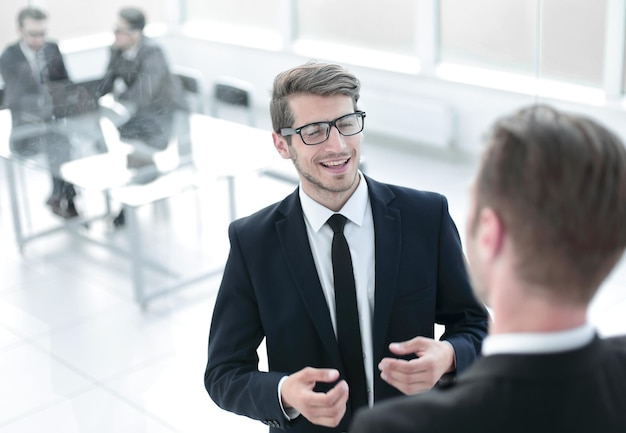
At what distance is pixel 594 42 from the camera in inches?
155

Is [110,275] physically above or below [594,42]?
below

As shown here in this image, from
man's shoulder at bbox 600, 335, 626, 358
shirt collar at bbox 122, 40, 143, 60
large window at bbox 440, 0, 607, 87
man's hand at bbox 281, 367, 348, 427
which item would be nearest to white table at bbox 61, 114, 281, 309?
shirt collar at bbox 122, 40, 143, 60

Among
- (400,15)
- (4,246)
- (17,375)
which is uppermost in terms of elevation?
(400,15)

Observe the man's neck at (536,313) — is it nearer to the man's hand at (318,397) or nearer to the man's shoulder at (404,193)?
the man's hand at (318,397)

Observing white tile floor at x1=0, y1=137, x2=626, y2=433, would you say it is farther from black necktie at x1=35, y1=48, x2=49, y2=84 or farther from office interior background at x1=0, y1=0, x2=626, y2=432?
black necktie at x1=35, y1=48, x2=49, y2=84

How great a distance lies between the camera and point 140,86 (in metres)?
3.90

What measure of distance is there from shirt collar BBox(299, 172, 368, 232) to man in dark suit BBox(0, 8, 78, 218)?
2209 mm

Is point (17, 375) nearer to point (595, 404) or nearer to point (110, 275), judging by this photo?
point (110, 275)

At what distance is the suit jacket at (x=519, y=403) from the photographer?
898mm

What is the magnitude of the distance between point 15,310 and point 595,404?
10.4 ft

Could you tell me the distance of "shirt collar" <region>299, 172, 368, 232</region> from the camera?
6.07 ft

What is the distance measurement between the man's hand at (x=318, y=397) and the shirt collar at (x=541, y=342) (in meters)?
0.56

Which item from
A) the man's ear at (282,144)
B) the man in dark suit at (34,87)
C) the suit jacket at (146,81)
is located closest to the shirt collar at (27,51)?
the man in dark suit at (34,87)

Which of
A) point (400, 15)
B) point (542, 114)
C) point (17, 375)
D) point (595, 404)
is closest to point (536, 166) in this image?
point (542, 114)
